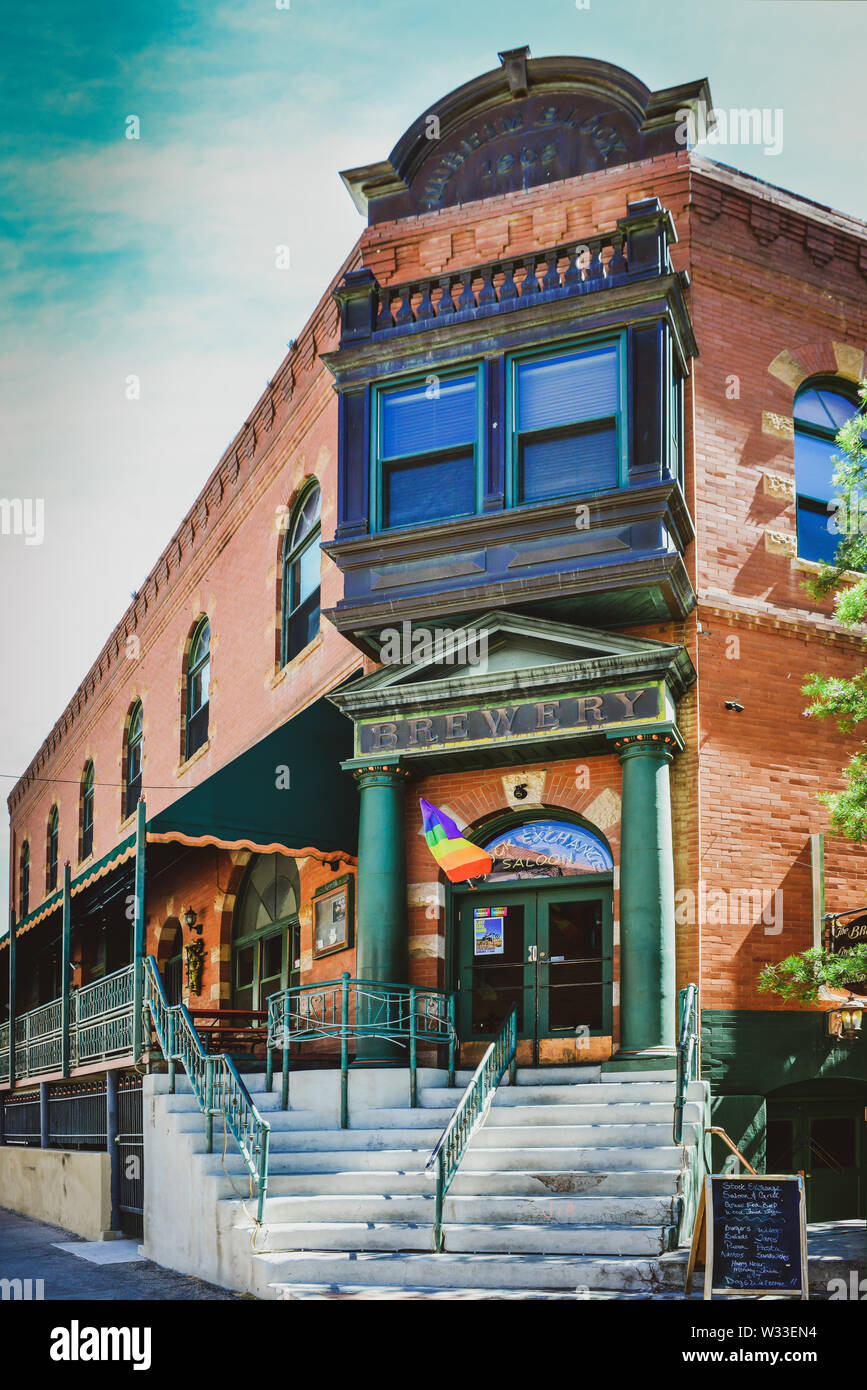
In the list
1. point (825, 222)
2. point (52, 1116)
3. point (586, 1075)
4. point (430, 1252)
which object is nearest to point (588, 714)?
point (586, 1075)

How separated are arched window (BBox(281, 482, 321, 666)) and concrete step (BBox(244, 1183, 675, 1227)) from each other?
8.86 m

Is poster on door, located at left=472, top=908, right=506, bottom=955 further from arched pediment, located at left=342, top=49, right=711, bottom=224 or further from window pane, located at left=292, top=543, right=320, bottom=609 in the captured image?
arched pediment, located at left=342, top=49, right=711, bottom=224

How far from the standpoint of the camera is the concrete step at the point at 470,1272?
10586 mm

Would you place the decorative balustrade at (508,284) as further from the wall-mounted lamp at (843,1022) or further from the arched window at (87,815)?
the arched window at (87,815)

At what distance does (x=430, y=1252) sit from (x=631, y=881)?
163 inches

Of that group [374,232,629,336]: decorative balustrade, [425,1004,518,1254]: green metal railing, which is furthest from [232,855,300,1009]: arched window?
[374,232,629,336]: decorative balustrade

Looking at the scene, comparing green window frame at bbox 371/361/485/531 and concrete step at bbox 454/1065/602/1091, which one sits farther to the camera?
green window frame at bbox 371/361/485/531

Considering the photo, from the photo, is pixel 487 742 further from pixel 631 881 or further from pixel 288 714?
pixel 288 714

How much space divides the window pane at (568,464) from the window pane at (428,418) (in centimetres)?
77

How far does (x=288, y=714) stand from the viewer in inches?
780

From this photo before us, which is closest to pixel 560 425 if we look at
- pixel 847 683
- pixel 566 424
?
pixel 566 424

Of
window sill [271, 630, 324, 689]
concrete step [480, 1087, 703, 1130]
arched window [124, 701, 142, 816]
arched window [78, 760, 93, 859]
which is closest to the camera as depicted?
concrete step [480, 1087, 703, 1130]

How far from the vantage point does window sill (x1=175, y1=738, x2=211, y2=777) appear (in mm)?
23611
